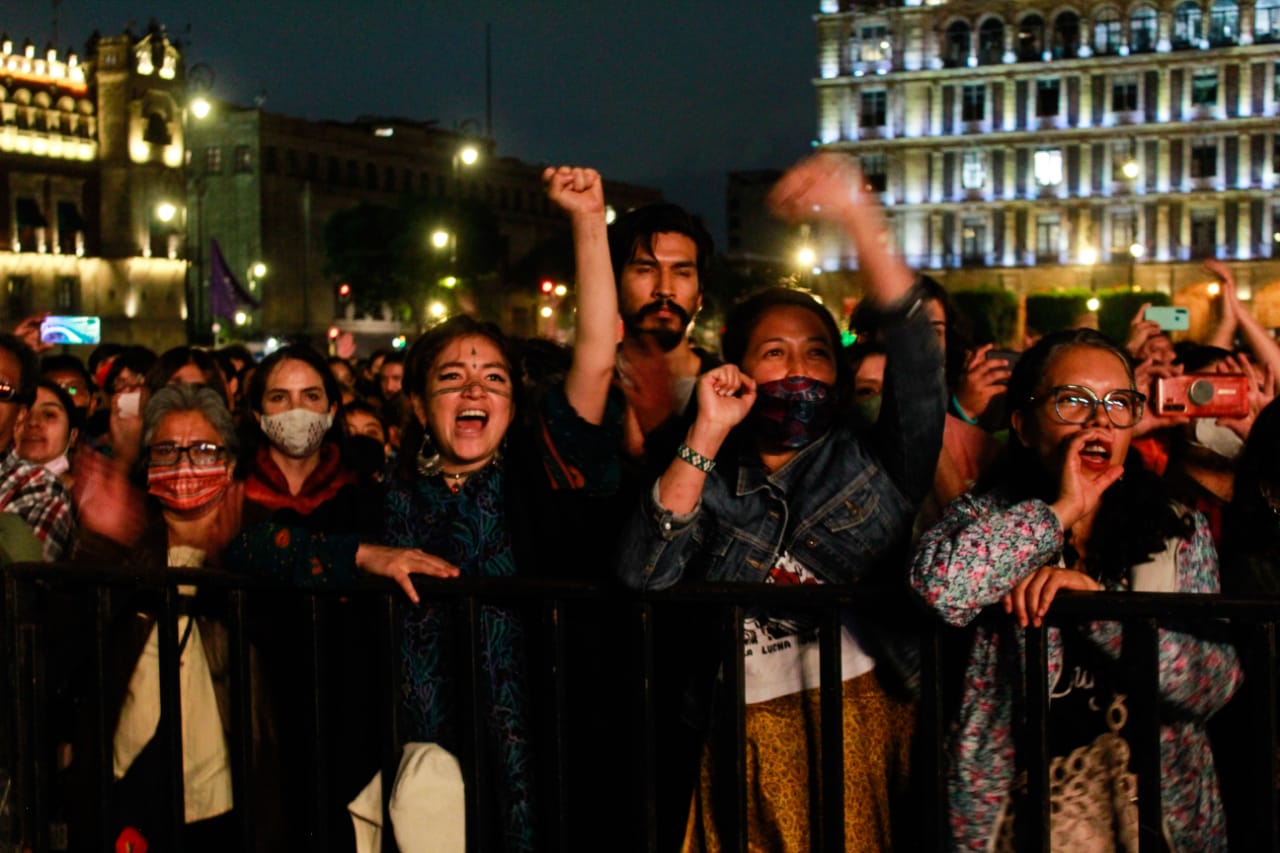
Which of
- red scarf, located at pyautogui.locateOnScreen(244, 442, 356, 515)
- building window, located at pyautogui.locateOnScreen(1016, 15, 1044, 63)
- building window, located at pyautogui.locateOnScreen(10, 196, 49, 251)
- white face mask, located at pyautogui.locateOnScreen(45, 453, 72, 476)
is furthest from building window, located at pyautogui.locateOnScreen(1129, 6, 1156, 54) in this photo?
red scarf, located at pyautogui.locateOnScreen(244, 442, 356, 515)

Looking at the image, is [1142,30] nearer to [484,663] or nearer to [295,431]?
[295,431]

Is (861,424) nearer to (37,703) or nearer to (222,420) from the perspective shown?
(222,420)

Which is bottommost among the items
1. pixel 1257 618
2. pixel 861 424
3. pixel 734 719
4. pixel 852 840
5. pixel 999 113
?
pixel 852 840

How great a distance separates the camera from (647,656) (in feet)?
10.9

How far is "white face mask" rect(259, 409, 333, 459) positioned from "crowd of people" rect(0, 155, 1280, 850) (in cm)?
52

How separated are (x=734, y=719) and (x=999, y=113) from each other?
83.1 m

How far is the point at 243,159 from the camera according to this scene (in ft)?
242

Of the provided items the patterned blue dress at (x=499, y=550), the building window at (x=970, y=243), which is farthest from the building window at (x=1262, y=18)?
the patterned blue dress at (x=499, y=550)

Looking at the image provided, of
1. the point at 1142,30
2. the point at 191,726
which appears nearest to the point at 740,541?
the point at 191,726

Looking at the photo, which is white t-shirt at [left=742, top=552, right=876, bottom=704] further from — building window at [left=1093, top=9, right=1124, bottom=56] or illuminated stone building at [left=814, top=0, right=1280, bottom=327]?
building window at [left=1093, top=9, right=1124, bottom=56]

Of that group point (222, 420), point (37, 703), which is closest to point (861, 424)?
point (222, 420)

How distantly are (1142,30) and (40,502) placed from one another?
83322 mm

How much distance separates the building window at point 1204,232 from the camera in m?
78.5

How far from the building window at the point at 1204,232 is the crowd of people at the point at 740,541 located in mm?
79416
